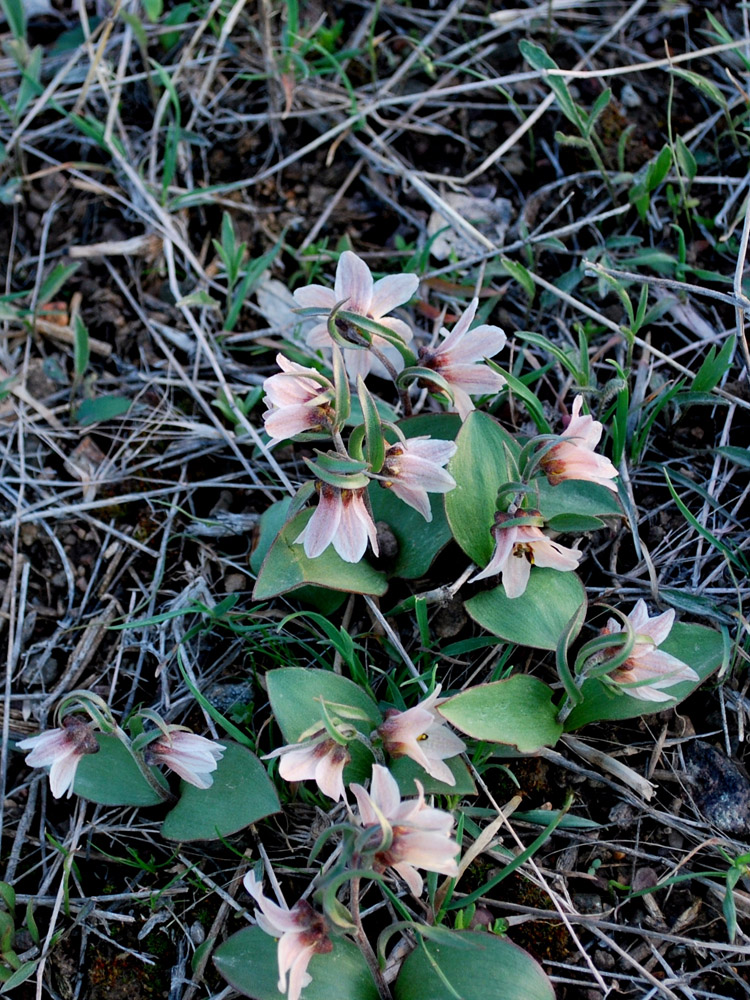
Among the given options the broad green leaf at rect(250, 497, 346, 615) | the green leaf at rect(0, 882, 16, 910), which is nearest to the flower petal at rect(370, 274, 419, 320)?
the broad green leaf at rect(250, 497, 346, 615)

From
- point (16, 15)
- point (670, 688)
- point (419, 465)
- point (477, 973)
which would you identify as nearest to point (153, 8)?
point (16, 15)

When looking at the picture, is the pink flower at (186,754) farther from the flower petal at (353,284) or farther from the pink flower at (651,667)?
the flower petal at (353,284)

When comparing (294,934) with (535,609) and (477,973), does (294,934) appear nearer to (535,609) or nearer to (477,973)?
(477,973)

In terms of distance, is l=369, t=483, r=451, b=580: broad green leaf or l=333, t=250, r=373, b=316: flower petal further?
l=369, t=483, r=451, b=580: broad green leaf

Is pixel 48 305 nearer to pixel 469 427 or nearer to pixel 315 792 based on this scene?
pixel 469 427

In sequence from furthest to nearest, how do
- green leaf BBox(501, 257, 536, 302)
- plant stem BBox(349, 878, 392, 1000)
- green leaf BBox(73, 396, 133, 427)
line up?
1. green leaf BBox(73, 396, 133, 427)
2. green leaf BBox(501, 257, 536, 302)
3. plant stem BBox(349, 878, 392, 1000)

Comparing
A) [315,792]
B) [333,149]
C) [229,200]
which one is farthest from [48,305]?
[315,792]

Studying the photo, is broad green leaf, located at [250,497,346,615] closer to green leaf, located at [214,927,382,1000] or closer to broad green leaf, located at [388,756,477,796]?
broad green leaf, located at [388,756,477,796]
